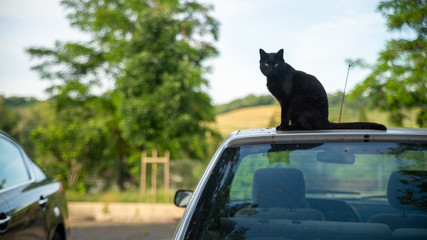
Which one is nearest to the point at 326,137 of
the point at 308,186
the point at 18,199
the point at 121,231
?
the point at 308,186

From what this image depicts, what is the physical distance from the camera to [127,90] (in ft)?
53.5

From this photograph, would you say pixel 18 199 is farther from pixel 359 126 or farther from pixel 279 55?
pixel 359 126

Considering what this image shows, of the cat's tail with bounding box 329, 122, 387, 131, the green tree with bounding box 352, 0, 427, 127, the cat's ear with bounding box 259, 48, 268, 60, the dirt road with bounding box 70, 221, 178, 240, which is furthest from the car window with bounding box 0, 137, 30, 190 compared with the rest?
the green tree with bounding box 352, 0, 427, 127

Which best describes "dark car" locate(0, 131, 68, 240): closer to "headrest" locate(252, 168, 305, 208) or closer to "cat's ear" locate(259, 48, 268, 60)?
"headrest" locate(252, 168, 305, 208)

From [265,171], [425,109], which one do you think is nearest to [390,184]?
[265,171]

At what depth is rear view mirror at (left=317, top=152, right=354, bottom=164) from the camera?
2.24 metres

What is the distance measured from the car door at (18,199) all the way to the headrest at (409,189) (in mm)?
2474

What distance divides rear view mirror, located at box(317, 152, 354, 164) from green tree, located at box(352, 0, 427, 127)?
960 cm

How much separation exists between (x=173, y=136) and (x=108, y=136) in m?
5.79

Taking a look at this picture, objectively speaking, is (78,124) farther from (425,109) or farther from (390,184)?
(390,184)

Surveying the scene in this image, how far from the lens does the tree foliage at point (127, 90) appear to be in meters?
15.7

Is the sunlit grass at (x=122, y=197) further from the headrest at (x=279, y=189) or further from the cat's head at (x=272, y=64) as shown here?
the headrest at (x=279, y=189)

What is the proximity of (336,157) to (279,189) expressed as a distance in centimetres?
31

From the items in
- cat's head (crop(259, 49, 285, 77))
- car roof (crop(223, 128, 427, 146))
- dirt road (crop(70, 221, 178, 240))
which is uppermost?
cat's head (crop(259, 49, 285, 77))
